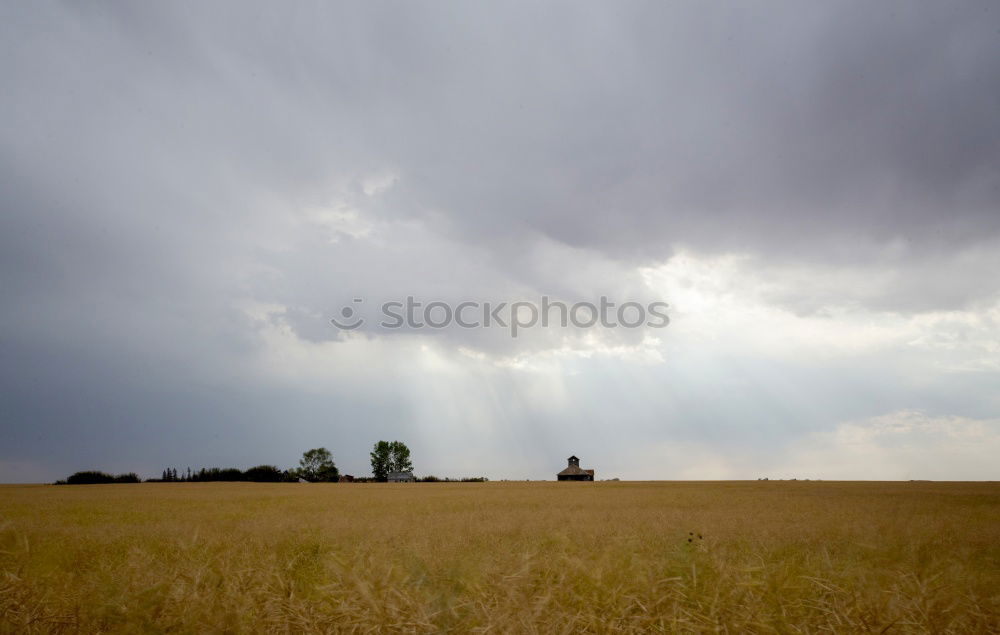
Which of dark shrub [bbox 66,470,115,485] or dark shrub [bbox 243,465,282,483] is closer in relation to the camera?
dark shrub [bbox 66,470,115,485]

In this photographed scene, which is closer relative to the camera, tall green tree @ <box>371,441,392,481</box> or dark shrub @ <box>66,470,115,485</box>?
dark shrub @ <box>66,470,115,485</box>

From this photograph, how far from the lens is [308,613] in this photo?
430cm

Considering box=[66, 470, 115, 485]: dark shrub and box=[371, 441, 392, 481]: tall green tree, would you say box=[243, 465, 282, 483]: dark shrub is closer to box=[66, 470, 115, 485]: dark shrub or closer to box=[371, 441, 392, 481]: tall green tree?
box=[66, 470, 115, 485]: dark shrub

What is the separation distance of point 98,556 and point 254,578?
13.6ft

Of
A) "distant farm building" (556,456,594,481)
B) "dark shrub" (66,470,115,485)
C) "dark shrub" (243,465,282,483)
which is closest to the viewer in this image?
"dark shrub" (66,470,115,485)

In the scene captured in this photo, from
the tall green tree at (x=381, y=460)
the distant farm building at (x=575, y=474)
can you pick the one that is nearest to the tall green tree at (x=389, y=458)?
the tall green tree at (x=381, y=460)

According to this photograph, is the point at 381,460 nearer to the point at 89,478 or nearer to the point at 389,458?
the point at 389,458

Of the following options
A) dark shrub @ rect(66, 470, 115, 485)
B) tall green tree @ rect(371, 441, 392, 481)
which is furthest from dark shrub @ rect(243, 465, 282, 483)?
tall green tree @ rect(371, 441, 392, 481)

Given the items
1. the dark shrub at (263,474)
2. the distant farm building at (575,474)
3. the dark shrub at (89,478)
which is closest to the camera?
the dark shrub at (89,478)

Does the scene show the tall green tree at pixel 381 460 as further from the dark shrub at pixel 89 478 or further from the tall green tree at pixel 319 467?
the dark shrub at pixel 89 478

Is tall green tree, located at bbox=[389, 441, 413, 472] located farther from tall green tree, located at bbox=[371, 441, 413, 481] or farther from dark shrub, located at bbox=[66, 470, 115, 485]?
dark shrub, located at bbox=[66, 470, 115, 485]

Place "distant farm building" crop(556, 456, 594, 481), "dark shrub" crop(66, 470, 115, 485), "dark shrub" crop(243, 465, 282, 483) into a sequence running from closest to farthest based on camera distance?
"dark shrub" crop(66, 470, 115, 485) < "dark shrub" crop(243, 465, 282, 483) < "distant farm building" crop(556, 456, 594, 481)

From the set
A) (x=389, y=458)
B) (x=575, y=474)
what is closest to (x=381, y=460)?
(x=389, y=458)

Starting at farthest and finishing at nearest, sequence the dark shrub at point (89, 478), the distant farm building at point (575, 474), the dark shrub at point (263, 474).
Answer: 1. the distant farm building at point (575, 474)
2. the dark shrub at point (263, 474)
3. the dark shrub at point (89, 478)
